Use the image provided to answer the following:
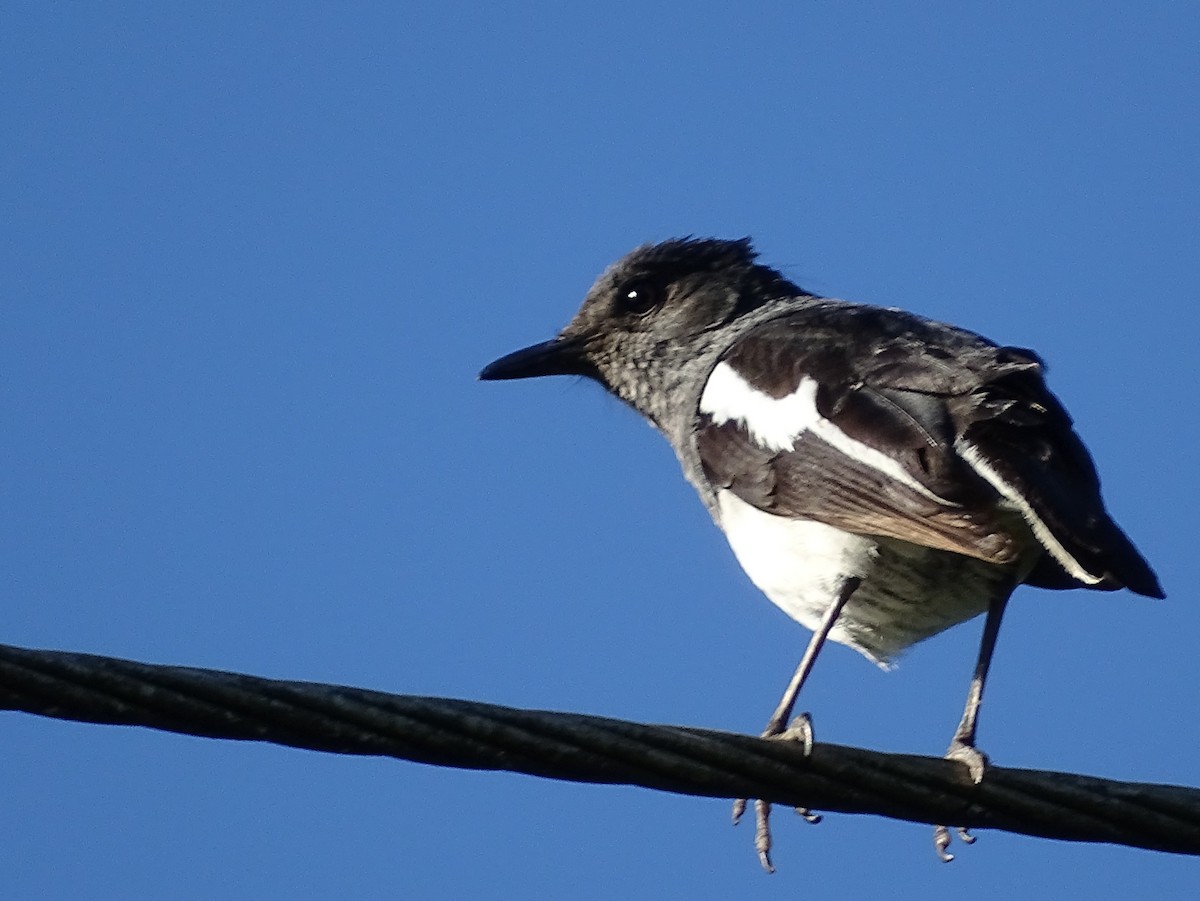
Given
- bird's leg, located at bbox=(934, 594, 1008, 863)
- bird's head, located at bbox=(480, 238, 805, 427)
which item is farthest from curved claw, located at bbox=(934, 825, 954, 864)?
bird's head, located at bbox=(480, 238, 805, 427)

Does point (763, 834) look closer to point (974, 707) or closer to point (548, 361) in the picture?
point (974, 707)

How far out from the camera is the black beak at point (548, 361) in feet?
27.0

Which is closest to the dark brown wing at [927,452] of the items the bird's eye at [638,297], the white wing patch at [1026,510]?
the white wing patch at [1026,510]

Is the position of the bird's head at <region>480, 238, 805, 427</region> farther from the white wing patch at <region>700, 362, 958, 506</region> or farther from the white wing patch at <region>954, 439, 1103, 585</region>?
the white wing patch at <region>954, 439, 1103, 585</region>

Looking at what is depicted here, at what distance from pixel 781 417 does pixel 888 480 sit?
32.6 inches

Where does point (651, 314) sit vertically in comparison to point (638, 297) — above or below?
below

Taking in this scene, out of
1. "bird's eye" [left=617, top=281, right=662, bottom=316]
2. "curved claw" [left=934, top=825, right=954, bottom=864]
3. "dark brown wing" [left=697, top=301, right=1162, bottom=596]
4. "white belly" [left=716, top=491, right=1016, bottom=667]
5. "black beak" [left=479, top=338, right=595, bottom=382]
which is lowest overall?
"curved claw" [left=934, top=825, right=954, bottom=864]

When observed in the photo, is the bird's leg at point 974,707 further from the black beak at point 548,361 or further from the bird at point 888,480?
the black beak at point 548,361

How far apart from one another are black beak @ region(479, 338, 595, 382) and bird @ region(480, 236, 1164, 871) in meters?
0.81

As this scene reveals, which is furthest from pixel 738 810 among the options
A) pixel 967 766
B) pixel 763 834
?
pixel 967 766

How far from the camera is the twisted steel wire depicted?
3.13 meters

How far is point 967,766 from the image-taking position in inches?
153

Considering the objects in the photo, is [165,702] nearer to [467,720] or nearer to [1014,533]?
[467,720]

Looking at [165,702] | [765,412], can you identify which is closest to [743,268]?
[765,412]
